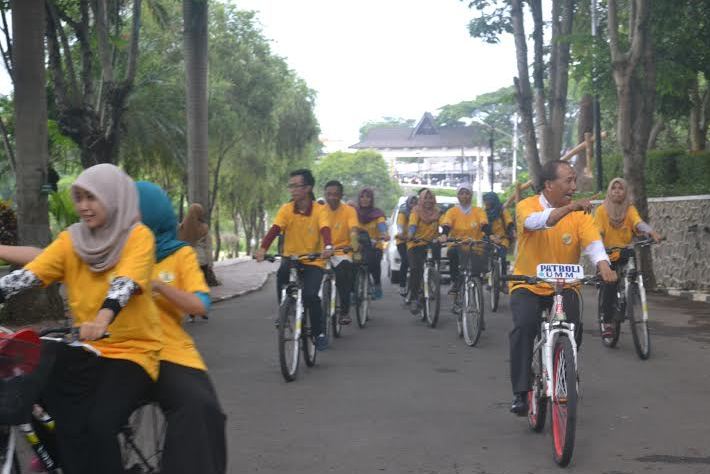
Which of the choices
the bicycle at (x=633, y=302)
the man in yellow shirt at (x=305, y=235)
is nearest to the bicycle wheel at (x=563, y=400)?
the man in yellow shirt at (x=305, y=235)

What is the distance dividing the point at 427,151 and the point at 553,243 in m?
130

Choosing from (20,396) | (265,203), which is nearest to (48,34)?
(20,396)

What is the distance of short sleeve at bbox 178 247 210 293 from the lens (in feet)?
14.5

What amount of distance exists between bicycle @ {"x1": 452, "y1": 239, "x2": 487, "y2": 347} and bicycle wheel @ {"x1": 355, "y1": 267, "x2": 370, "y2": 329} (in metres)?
1.52

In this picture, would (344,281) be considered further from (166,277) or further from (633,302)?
(166,277)

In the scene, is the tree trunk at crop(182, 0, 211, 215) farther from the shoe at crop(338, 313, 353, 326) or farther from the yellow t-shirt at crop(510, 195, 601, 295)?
the yellow t-shirt at crop(510, 195, 601, 295)

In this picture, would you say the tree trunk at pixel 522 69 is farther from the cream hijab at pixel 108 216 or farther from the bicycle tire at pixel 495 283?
the cream hijab at pixel 108 216

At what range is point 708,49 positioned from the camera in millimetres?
21188

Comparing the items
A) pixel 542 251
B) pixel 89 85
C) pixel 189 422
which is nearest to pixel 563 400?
pixel 542 251

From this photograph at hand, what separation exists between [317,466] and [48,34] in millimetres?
11935

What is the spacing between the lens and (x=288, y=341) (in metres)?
9.47

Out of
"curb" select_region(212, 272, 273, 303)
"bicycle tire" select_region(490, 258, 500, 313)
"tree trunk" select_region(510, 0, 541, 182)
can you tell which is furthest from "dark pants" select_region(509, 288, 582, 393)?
"tree trunk" select_region(510, 0, 541, 182)

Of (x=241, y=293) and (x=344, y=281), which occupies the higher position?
(x=344, y=281)

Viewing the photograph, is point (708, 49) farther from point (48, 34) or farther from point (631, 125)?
point (48, 34)
